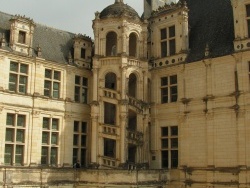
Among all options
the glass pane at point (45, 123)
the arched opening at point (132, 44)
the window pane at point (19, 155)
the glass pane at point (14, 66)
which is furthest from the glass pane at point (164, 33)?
the window pane at point (19, 155)

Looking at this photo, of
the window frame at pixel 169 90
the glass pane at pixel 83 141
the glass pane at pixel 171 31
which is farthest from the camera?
the glass pane at pixel 171 31

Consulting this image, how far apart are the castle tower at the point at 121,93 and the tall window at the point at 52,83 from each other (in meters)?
2.16

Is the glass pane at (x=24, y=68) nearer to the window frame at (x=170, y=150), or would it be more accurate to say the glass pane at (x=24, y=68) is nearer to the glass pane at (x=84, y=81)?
the glass pane at (x=84, y=81)

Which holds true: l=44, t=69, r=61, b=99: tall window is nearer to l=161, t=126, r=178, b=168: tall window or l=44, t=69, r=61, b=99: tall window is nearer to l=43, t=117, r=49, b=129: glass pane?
l=43, t=117, r=49, b=129: glass pane

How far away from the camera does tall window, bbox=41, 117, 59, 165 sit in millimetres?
22703

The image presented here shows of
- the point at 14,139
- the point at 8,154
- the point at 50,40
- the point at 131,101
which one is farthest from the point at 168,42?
the point at 8,154

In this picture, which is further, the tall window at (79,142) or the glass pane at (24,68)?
the tall window at (79,142)

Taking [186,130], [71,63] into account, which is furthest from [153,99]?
[71,63]

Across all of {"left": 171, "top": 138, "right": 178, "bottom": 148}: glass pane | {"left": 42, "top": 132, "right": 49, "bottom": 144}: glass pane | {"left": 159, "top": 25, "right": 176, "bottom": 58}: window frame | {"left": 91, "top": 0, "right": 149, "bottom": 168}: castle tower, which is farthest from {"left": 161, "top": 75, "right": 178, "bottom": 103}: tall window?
{"left": 42, "top": 132, "right": 49, "bottom": 144}: glass pane

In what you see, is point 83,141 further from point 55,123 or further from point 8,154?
point 8,154

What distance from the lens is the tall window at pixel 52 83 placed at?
76.5 ft

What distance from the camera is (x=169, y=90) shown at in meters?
24.6

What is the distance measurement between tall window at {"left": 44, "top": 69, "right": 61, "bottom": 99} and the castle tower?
2160 millimetres

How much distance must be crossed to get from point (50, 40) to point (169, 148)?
9.89 metres
